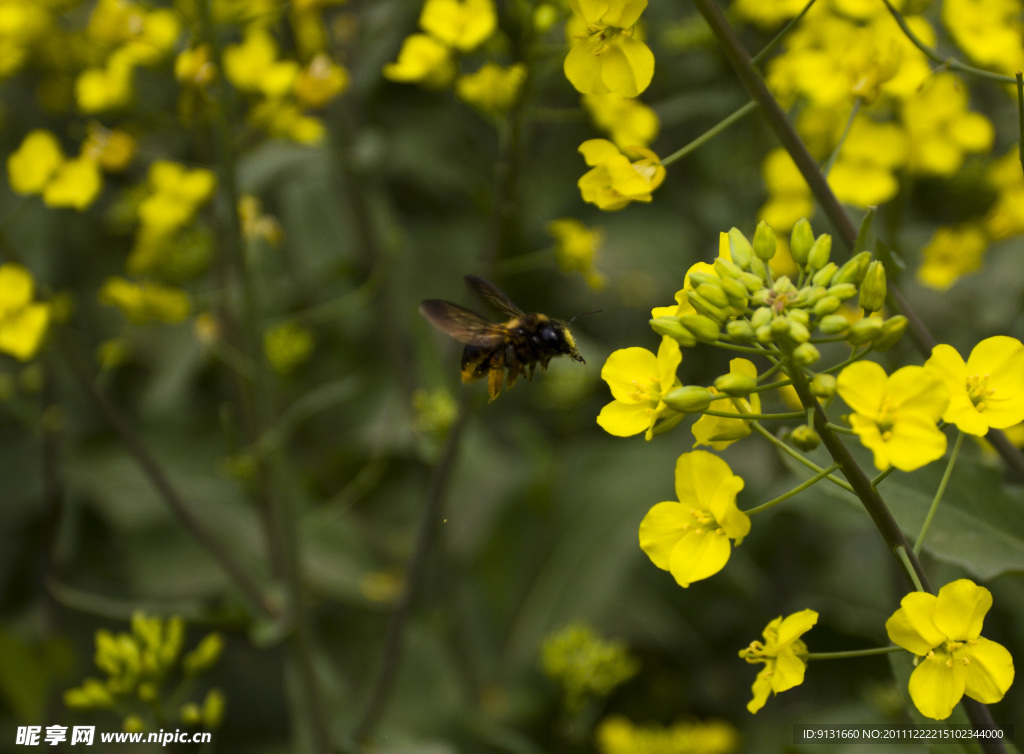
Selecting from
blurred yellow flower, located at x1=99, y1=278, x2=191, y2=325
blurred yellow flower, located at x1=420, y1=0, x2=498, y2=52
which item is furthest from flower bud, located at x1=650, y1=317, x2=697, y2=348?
blurred yellow flower, located at x1=99, y1=278, x2=191, y2=325

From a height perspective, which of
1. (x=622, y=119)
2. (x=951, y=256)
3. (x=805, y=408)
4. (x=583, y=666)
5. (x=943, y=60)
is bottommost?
(x=583, y=666)

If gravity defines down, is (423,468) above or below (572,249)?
below

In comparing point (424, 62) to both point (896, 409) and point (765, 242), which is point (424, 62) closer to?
point (765, 242)

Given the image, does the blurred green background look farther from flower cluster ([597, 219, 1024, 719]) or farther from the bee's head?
flower cluster ([597, 219, 1024, 719])

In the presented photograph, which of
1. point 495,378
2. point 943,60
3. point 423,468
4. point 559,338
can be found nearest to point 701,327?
point 559,338

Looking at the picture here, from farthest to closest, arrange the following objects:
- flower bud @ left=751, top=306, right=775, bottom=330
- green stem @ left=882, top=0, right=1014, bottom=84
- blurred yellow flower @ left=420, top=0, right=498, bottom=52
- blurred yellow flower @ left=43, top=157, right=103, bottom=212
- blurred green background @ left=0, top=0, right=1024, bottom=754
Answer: blurred green background @ left=0, top=0, right=1024, bottom=754 < blurred yellow flower @ left=43, top=157, right=103, bottom=212 < blurred yellow flower @ left=420, top=0, right=498, bottom=52 < green stem @ left=882, top=0, right=1014, bottom=84 < flower bud @ left=751, top=306, right=775, bottom=330

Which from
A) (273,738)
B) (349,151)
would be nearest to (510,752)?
(273,738)

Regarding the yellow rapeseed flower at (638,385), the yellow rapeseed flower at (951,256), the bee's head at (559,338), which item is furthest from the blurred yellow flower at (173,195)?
the yellow rapeseed flower at (951,256)

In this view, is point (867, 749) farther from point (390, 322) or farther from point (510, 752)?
point (390, 322)
